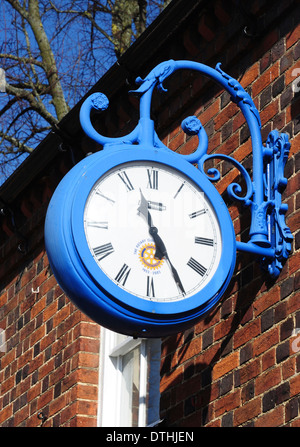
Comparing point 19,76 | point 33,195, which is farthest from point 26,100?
point 33,195

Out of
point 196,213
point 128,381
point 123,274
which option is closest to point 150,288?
point 123,274

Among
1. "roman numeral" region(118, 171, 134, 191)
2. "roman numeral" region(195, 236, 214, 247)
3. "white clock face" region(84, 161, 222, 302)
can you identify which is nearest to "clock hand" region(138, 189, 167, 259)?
"white clock face" region(84, 161, 222, 302)

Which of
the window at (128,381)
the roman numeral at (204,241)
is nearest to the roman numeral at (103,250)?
the roman numeral at (204,241)

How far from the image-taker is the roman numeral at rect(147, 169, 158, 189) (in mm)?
6031

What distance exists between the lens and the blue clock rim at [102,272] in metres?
5.62

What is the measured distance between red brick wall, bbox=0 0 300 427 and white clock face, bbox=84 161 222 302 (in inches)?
24.3

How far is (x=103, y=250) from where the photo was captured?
5.72m

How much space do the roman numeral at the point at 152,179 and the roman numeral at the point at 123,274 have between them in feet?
1.76

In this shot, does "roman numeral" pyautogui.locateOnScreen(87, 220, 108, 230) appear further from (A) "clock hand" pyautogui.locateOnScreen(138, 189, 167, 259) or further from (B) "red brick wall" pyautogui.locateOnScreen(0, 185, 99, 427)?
(B) "red brick wall" pyautogui.locateOnScreen(0, 185, 99, 427)

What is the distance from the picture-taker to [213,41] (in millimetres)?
7695

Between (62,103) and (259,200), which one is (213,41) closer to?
(259,200)

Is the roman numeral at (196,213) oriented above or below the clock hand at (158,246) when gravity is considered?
above

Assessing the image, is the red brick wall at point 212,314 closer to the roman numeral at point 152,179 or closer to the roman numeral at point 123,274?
the roman numeral at point 152,179

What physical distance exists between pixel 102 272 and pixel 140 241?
29cm
